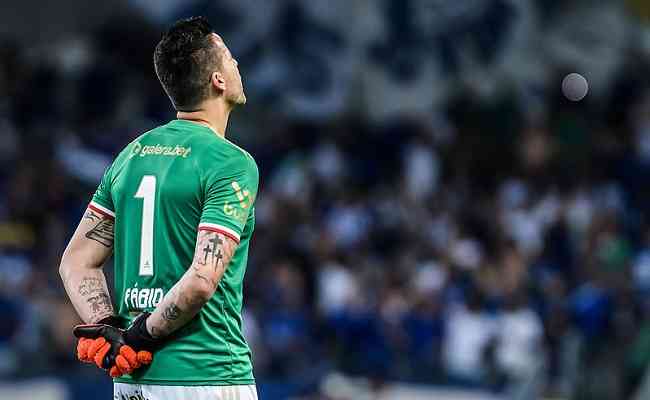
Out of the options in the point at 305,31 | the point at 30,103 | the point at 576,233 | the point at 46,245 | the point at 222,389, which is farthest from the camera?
the point at 30,103

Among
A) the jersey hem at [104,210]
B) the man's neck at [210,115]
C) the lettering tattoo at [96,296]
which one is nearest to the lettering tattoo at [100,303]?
the lettering tattoo at [96,296]

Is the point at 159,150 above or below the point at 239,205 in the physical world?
above

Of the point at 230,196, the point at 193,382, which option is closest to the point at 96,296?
the point at 193,382

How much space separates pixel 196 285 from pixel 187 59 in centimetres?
63

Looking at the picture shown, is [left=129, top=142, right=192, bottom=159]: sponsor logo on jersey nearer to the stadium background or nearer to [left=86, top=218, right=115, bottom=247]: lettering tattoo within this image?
[left=86, top=218, right=115, bottom=247]: lettering tattoo

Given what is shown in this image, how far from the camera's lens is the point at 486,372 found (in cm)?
884

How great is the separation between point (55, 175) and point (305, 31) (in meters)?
2.94

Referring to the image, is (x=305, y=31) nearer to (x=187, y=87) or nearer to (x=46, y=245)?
(x=46, y=245)

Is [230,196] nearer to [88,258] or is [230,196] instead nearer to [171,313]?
[171,313]

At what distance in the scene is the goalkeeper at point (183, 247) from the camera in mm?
3322

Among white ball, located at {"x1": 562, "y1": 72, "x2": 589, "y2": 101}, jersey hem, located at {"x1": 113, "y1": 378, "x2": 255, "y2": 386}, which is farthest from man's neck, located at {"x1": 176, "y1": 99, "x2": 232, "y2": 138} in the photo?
white ball, located at {"x1": 562, "y1": 72, "x2": 589, "y2": 101}

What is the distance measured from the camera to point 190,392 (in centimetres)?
338

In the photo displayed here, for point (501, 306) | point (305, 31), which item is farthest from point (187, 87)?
point (305, 31)

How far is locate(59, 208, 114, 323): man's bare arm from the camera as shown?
361 cm
